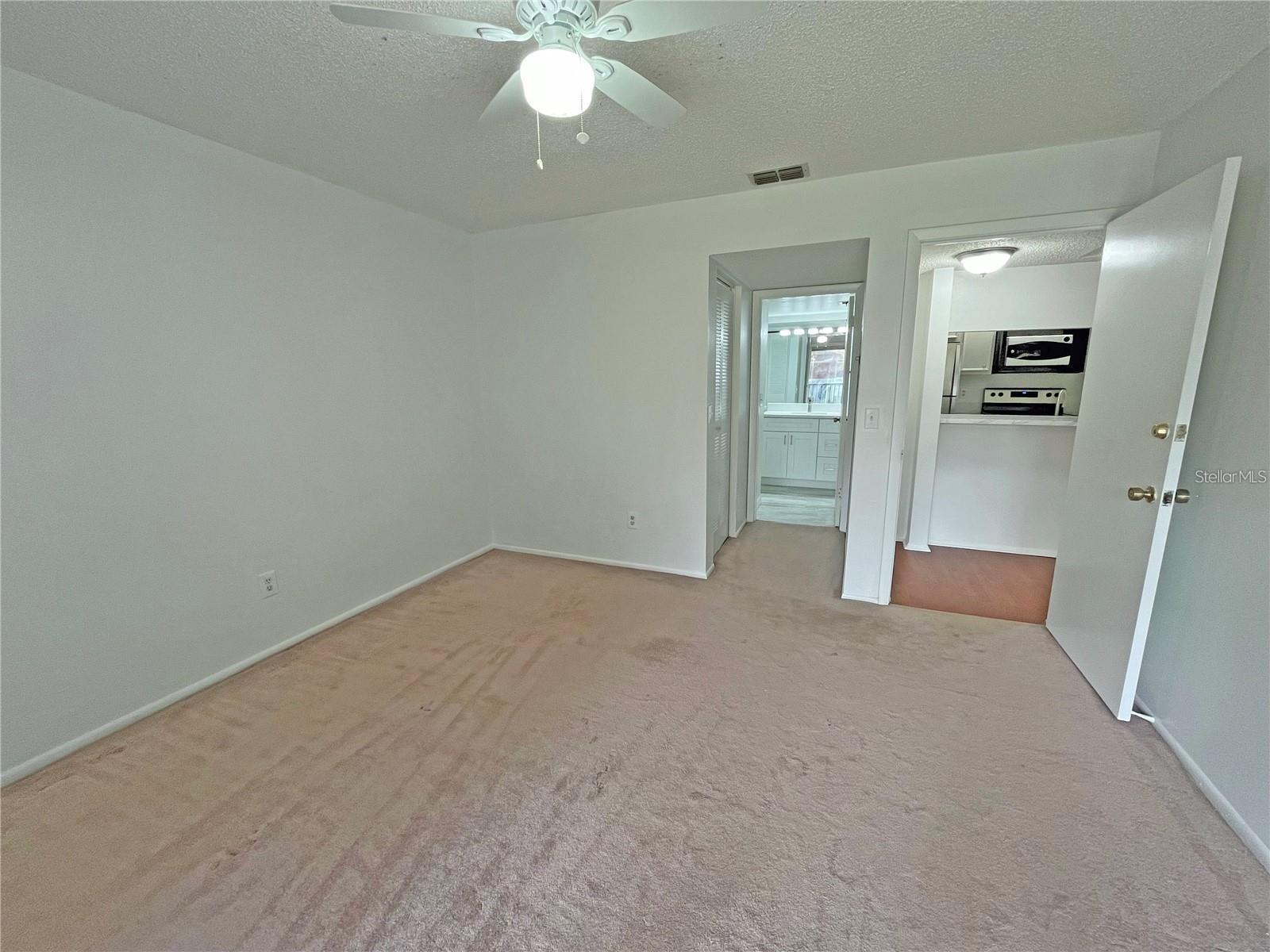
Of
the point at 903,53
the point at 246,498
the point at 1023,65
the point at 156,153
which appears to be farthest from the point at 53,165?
the point at 1023,65

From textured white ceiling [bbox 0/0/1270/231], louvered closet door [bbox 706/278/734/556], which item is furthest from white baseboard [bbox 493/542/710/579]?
textured white ceiling [bbox 0/0/1270/231]

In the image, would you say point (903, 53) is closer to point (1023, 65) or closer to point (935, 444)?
point (1023, 65)

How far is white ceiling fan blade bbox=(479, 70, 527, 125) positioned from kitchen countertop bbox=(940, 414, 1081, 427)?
3.55 m

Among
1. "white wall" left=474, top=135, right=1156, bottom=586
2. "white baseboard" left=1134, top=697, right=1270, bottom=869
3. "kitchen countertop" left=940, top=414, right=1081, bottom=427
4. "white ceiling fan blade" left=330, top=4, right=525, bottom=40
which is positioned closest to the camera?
"white ceiling fan blade" left=330, top=4, right=525, bottom=40

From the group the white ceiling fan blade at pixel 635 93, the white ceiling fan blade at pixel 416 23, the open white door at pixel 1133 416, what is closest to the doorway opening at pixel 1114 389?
the open white door at pixel 1133 416

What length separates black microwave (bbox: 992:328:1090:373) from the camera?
3520 millimetres

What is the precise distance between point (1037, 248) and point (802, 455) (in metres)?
3.15

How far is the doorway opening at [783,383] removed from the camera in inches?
126

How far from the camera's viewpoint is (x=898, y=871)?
1.34 metres

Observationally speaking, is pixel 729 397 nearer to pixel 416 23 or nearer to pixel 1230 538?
pixel 1230 538

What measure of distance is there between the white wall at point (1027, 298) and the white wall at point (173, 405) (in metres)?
3.90

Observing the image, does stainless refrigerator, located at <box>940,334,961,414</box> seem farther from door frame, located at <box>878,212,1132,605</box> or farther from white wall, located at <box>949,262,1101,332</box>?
door frame, located at <box>878,212,1132,605</box>

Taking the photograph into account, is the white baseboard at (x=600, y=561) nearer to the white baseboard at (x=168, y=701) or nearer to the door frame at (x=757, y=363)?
the white baseboard at (x=168, y=701)

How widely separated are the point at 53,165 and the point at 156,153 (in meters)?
0.33
